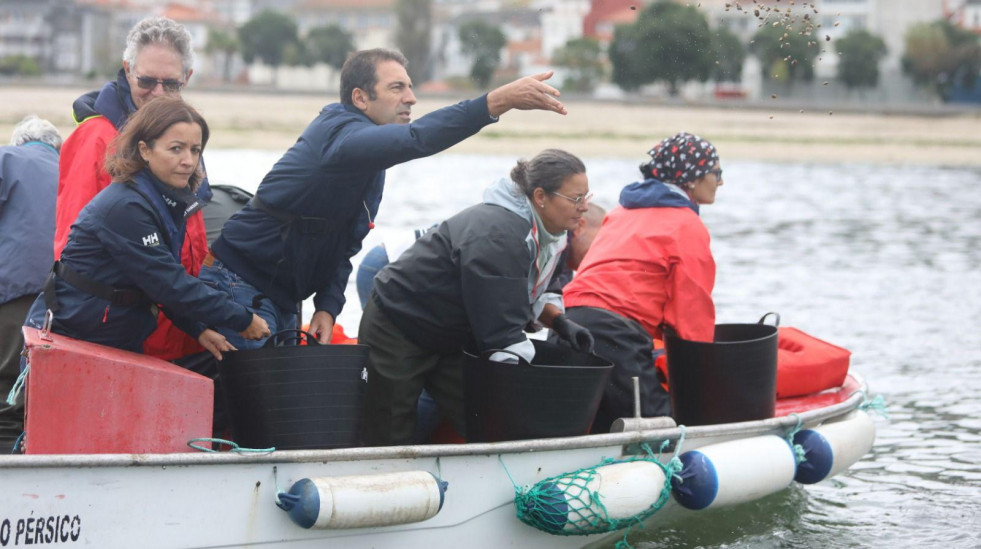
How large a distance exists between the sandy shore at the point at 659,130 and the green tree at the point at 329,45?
142 feet

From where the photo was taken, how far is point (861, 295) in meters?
17.5

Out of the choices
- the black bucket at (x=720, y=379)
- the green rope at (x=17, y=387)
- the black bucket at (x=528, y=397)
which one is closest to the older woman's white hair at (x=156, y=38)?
the green rope at (x=17, y=387)

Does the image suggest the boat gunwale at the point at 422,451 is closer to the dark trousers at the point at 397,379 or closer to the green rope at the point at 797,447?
the green rope at the point at 797,447

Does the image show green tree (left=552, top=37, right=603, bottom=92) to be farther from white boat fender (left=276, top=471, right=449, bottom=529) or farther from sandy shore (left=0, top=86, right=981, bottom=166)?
white boat fender (left=276, top=471, right=449, bottom=529)

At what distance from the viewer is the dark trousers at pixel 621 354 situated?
646cm

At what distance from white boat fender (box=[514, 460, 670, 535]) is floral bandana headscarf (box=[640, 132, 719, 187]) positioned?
57.9 inches

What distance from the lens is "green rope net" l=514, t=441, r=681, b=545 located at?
577 centimetres

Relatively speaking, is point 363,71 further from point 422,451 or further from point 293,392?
point 422,451

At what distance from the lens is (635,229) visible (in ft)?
21.6

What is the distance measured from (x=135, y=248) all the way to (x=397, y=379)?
1451 mm

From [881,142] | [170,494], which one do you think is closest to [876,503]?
[170,494]

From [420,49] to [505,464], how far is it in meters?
81.3

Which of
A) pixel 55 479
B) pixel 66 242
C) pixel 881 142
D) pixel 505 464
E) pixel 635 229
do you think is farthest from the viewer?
pixel 881 142

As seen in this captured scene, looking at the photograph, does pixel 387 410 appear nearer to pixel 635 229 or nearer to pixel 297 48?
pixel 635 229
